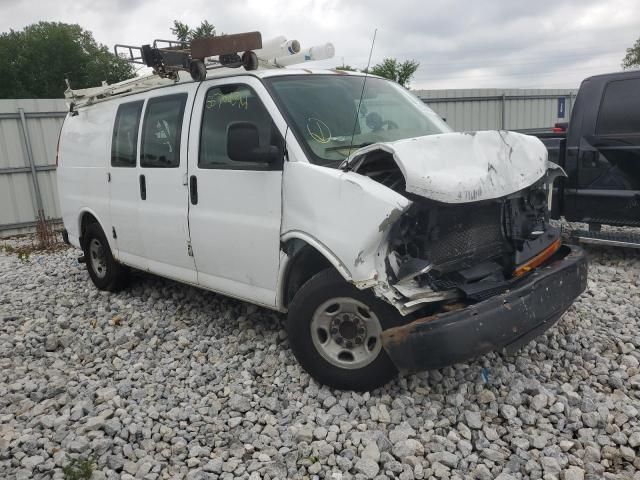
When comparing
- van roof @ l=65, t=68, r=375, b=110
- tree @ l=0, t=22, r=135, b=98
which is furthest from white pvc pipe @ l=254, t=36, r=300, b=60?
tree @ l=0, t=22, r=135, b=98

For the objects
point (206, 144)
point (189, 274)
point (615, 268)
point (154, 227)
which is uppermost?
point (206, 144)

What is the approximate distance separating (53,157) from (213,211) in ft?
26.8

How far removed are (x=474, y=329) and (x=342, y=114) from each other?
6.04 feet

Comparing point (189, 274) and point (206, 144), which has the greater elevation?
point (206, 144)

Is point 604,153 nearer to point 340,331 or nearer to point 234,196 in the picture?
point 340,331

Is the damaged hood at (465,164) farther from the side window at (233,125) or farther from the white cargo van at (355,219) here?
the side window at (233,125)

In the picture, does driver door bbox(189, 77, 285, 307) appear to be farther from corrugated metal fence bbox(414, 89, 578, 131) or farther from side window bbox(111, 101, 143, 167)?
corrugated metal fence bbox(414, 89, 578, 131)

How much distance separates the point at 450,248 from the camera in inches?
127

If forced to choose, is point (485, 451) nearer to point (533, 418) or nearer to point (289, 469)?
point (533, 418)

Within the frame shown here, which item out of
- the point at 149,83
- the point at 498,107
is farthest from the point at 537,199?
the point at 498,107

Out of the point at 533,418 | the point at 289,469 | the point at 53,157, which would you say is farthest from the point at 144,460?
the point at 53,157

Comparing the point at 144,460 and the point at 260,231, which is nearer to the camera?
the point at 144,460

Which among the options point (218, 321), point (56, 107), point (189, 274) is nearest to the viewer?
point (189, 274)

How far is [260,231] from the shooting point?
3.73 meters
